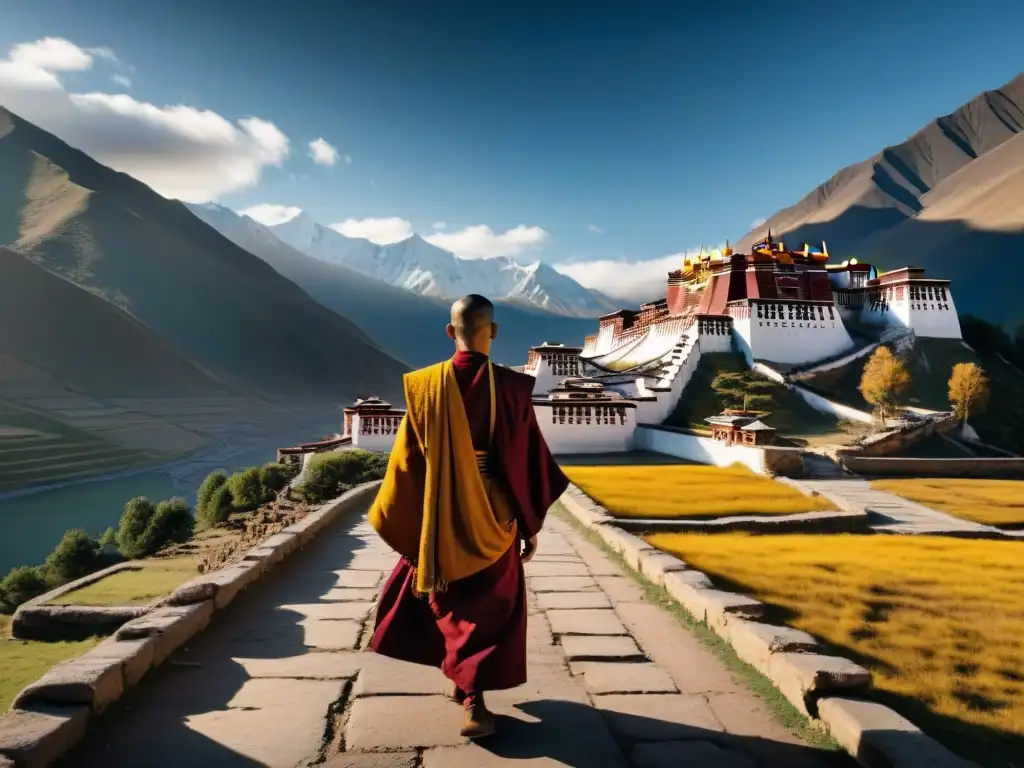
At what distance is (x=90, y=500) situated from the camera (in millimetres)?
37719

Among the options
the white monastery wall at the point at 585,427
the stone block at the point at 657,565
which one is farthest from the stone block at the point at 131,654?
the white monastery wall at the point at 585,427

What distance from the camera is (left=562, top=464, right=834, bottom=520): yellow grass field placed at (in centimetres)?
846

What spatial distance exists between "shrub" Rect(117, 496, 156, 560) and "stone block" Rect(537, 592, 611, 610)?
1081 centimetres

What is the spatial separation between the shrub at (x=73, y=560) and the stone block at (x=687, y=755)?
12758 mm

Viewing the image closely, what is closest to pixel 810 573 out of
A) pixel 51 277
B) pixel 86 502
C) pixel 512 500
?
pixel 512 500

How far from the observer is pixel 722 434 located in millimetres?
15297

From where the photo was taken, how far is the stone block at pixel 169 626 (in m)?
3.26

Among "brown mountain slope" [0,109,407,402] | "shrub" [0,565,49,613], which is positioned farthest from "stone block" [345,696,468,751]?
"brown mountain slope" [0,109,407,402]

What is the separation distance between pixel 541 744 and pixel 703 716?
771 millimetres

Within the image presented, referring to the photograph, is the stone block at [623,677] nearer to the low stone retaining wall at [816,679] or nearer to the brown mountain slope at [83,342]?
the low stone retaining wall at [816,679]

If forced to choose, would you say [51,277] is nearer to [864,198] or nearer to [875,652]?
[875,652]

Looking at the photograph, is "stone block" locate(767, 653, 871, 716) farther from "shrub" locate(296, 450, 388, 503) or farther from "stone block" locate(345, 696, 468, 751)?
"shrub" locate(296, 450, 388, 503)

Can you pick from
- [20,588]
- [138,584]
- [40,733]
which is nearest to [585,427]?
[20,588]

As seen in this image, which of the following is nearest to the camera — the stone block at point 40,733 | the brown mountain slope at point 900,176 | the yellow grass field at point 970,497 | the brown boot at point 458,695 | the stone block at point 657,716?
the stone block at point 40,733
